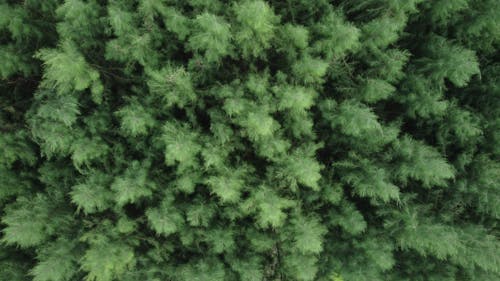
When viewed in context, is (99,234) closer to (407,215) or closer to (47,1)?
(47,1)

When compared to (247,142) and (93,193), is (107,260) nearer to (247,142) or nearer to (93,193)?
(93,193)

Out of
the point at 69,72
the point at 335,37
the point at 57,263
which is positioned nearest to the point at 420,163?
the point at 335,37

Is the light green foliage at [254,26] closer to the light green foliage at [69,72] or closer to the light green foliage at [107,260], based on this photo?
the light green foliage at [69,72]

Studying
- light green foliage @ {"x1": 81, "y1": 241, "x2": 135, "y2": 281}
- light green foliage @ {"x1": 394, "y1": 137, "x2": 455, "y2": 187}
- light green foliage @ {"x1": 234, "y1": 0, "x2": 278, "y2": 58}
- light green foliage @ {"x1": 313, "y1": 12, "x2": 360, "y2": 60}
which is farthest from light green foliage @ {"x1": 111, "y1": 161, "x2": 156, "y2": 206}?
light green foliage @ {"x1": 394, "y1": 137, "x2": 455, "y2": 187}

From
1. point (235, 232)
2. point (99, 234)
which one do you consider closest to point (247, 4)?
point (235, 232)

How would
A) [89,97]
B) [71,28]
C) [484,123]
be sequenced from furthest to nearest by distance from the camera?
[484,123]
[89,97]
[71,28]

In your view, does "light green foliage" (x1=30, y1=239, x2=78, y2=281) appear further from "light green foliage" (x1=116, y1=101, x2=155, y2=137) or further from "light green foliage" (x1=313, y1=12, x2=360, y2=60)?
"light green foliage" (x1=313, y1=12, x2=360, y2=60)

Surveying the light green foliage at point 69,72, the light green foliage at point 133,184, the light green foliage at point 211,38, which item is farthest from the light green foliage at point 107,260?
the light green foliage at point 211,38

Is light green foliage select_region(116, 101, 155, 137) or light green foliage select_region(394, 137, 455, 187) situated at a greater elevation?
light green foliage select_region(394, 137, 455, 187)
